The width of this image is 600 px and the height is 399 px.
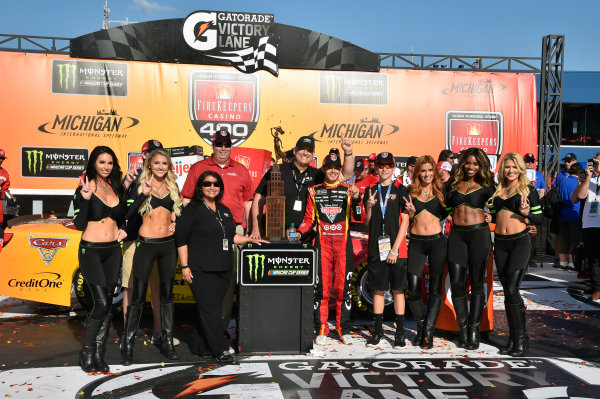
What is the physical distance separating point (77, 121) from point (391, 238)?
848 centimetres

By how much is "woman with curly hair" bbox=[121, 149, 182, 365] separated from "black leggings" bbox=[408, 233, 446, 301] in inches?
94.3

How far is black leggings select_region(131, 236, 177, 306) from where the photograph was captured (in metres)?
4.72

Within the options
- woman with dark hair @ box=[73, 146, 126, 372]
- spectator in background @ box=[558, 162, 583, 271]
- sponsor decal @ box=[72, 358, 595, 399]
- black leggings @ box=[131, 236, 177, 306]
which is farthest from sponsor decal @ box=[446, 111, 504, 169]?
woman with dark hair @ box=[73, 146, 126, 372]

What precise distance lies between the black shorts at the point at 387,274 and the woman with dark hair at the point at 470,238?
497 millimetres

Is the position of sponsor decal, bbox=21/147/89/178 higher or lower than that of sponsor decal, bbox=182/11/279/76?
lower

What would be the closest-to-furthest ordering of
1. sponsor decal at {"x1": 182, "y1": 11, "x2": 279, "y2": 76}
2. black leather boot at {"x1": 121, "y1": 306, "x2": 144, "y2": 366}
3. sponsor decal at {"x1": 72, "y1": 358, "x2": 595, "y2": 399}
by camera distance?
sponsor decal at {"x1": 72, "y1": 358, "x2": 595, "y2": 399} → black leather boot at {"x1": 121, "y1": 306, "x2": 144, "y2": 366} → sponsor decal at {"x1": 182, "y1": 11, "x2": 279, "y2": 76}

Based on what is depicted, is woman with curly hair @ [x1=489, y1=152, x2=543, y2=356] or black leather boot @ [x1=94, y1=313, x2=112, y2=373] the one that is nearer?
black leather boot @ [x1=94, y1=313, x2=112, y2=373]

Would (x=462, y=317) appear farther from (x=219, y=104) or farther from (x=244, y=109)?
(x=219, y=104)

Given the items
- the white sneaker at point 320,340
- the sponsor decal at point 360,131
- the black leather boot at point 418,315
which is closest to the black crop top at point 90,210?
the white sneaker at point 320,340

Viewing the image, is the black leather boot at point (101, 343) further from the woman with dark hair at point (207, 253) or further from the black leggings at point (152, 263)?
the woman with dark hair at point (207, 253)

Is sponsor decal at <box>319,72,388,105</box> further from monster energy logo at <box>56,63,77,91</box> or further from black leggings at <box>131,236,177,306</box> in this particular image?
black leggings at <box>131,236,177,306</box>

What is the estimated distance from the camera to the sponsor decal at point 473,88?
12.2 metres

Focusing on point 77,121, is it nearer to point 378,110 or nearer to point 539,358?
point 378,110

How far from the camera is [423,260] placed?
5.27 metres
